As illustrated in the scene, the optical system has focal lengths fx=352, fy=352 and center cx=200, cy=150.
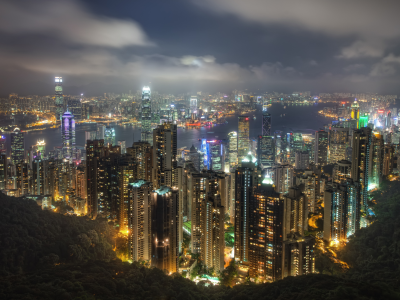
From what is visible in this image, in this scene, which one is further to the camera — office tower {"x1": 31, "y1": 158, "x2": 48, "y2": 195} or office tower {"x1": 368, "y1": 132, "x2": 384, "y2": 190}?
office tower {"x1": 368, "y1": 132, "x2": 384, "y2": 190}

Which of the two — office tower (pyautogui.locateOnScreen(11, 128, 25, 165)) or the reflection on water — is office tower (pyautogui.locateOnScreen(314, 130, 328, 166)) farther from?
office tower (pyautogui.locateOnScreen(11, 128, 25, 165))

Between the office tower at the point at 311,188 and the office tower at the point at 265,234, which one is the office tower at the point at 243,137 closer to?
the office tower at the point at 311,188

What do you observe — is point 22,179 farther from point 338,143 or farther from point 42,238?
point 338,143

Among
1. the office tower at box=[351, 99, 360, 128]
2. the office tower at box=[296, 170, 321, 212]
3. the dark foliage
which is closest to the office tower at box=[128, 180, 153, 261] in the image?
the dark foliage

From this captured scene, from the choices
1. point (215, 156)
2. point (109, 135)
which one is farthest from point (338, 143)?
point (109, 135)

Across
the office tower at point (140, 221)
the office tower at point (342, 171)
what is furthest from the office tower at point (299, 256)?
the office tower at point (342, 171)

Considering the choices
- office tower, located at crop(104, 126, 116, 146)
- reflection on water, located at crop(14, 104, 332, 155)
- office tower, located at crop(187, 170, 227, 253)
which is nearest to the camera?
office tower, located at crop(187, 170, 227, 253)

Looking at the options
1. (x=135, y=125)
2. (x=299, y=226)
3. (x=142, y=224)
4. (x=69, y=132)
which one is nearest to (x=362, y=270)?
(x=299, y=226)
